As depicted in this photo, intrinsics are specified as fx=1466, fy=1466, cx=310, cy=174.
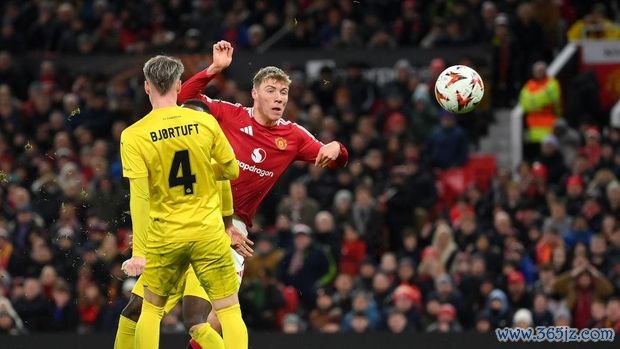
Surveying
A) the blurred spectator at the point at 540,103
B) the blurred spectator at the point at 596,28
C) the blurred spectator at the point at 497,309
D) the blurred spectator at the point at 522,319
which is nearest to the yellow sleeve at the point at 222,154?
the blurred spectator at the point at 522,319

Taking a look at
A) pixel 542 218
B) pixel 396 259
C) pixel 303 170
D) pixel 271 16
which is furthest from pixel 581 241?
pixel 271 16

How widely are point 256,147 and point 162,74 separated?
5.50 feet

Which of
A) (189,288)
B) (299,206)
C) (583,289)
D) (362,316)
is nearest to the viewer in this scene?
(189,288)

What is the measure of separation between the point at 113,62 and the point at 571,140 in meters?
7.70

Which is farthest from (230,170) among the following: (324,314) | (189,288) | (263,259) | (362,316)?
(263,259)

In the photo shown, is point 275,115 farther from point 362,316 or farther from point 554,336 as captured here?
point 362,316

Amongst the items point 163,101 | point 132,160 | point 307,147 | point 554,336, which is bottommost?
point 554,336

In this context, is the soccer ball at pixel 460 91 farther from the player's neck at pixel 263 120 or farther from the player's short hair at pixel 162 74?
the player's short hair at pixel 162 74

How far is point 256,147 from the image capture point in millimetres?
11789

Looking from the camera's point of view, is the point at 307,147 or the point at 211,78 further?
the point at 307,147

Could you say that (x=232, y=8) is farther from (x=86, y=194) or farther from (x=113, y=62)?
(x=86, y=194)

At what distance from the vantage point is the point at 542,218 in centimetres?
1866

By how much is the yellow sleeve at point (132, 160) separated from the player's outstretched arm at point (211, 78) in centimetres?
141

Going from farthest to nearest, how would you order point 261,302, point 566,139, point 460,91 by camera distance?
point 566,139 → point 261,302 → point 460,91
